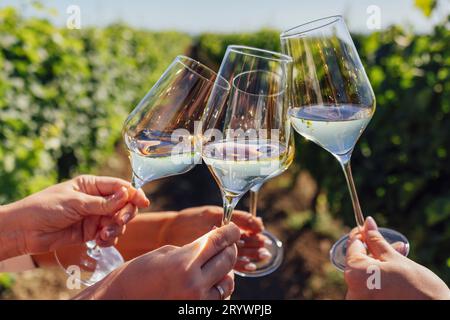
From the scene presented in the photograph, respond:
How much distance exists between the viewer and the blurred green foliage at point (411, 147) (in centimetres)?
323

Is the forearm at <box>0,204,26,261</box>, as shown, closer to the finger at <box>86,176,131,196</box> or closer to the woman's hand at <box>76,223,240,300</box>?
the finger at <box>86,176,131,196</box>

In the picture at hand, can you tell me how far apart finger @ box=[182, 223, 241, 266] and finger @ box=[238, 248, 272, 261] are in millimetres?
715

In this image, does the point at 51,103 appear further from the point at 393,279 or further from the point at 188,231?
the point at 393,279

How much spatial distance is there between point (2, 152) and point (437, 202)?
3.00 metres

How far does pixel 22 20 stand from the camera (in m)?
4.82

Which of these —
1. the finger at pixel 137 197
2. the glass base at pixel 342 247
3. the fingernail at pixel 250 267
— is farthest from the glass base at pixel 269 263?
the finger at pixel 137 197

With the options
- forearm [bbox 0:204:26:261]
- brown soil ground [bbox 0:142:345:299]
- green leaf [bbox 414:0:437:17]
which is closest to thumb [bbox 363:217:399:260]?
forearm [bbox 0:204:26:261]

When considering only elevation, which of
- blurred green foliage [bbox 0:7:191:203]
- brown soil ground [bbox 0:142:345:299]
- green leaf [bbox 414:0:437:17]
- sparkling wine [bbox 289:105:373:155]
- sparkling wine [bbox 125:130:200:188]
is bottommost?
brown soil ground [bbox 0:142:345:299]

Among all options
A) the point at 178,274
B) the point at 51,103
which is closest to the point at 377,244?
the point at 178,274

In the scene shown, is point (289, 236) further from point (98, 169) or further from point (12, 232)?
point (12, 232)

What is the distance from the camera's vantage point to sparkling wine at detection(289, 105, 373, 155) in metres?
1.54

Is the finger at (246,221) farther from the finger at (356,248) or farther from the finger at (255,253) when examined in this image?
the finger at (356,248)

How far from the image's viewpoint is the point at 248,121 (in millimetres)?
1419
